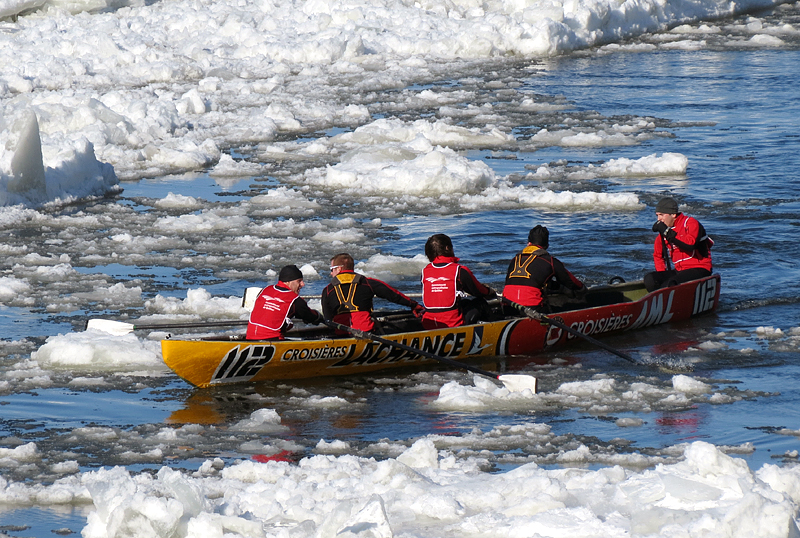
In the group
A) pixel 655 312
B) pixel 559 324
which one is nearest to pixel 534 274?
pixel 559 324

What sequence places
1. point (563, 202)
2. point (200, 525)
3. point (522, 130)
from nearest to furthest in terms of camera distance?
point (200, 525), point (563, 202), point (522, 130)

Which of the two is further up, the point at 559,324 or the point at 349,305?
the point at 349,305

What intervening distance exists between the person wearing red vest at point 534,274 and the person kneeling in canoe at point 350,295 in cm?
141

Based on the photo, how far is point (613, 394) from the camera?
29.0ft

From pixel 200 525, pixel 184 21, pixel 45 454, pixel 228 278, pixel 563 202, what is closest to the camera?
pixel 200 525

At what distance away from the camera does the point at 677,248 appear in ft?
40.1

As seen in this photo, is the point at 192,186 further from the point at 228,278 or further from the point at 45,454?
the point at 45,454

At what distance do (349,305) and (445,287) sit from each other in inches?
40.3

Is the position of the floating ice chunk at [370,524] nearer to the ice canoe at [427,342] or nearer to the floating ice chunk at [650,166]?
the ice canoe at [427,342]

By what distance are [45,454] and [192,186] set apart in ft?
37.8

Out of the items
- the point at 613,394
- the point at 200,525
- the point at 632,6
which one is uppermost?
the point at 632,6

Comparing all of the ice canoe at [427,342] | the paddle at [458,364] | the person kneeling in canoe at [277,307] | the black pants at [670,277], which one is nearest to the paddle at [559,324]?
the ice canoe at [427,342]

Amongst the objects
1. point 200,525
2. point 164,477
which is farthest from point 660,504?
point 164,477

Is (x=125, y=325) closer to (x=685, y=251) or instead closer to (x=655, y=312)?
(x=655, y=312)
